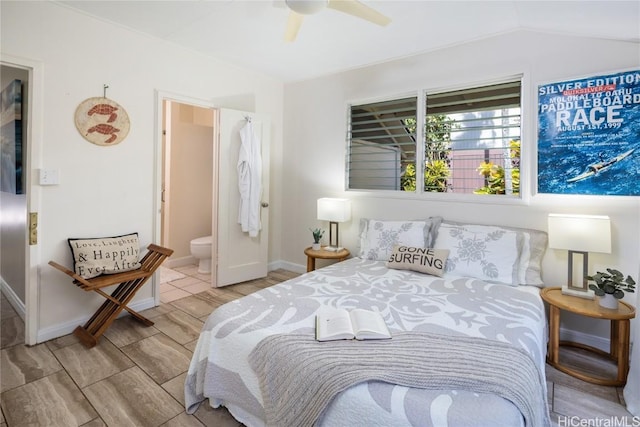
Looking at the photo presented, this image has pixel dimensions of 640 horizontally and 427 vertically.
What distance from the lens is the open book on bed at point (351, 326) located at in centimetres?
152

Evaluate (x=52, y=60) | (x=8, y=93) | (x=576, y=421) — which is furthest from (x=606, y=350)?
(x=8, y=93)

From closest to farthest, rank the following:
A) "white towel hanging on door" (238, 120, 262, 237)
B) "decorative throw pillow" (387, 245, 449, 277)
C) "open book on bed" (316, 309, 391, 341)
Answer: "open book on bed" (316, 309, 391, 341) < "decorative throw pillow" (387, 245, 449, 277) < "white towel hanging on door" (238, 120, 262, 237)

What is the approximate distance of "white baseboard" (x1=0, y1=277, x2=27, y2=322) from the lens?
2.94 m

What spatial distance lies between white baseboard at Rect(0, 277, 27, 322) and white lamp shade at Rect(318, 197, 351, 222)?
290cm

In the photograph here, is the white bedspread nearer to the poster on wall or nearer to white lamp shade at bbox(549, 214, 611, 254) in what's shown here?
white lamp shade at bbox(549, 214, 611, 254)

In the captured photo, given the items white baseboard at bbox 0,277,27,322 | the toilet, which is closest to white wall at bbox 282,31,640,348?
the toilet

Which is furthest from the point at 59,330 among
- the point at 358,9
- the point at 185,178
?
the point at 358,9

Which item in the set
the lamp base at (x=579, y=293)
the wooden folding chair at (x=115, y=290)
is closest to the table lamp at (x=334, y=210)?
the wooden folding chair at (x=115, y=290)

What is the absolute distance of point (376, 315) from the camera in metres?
1.75

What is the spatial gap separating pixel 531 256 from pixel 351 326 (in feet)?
5.93

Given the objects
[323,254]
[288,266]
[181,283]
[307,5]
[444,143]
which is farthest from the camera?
[288,266]

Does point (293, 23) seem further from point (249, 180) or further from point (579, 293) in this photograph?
point (579, 293)

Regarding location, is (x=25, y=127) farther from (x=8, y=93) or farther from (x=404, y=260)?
(x=404, y=260)

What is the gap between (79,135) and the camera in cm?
263
